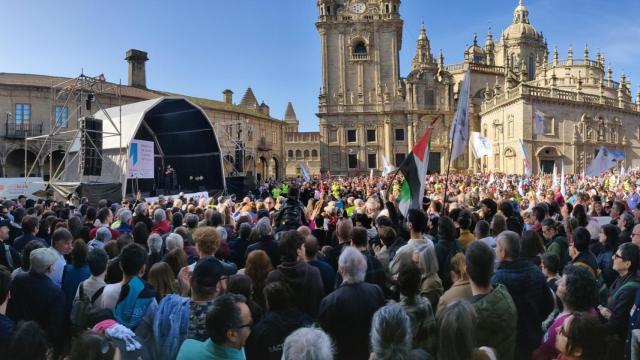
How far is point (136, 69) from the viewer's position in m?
44.7

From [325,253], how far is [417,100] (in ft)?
163

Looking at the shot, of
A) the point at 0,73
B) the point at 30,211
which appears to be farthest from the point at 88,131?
the point at 0,73

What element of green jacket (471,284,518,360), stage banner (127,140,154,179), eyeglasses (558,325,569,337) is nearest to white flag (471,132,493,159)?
stage banner (127,140,154,179)

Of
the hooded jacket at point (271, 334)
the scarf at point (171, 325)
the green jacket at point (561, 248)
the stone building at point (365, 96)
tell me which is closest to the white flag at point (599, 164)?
the green jacket at point (561, 248)

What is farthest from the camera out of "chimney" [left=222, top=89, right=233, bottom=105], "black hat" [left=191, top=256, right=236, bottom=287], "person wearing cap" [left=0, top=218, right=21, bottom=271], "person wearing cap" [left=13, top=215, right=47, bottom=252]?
"chimney" [left=222, top=89, right=233, bottom=105]

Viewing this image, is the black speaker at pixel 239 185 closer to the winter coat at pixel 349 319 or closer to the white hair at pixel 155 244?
Answer: the white hair at pixel 155 244

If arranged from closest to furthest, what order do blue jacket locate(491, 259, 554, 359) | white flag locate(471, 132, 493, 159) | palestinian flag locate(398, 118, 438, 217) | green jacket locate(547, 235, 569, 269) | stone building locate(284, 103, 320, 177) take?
blue jacket locate(491, 259, 554, 359)
green jacket locate(547, 235, 569, 269)
palestinian flag locate(398, 118, 438, 217)
white flag locate(471, 132, 493, 159)
stone building locate(284, 103, 320, 177)

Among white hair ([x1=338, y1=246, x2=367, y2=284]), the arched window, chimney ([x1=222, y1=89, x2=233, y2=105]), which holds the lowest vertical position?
white hair ([x1=338, y1=246, x2=367, y2=284])

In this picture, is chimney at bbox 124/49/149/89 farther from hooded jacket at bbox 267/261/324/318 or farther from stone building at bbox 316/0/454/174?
hooded jacket at bbox 267/261/324/318

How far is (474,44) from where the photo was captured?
6644 centimetres

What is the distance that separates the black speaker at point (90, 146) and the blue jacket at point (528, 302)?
1808cm

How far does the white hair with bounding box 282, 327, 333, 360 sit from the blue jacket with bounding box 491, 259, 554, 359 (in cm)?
244

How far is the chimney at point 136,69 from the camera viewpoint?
146ft

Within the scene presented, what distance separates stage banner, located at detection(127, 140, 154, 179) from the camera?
67.2ft
